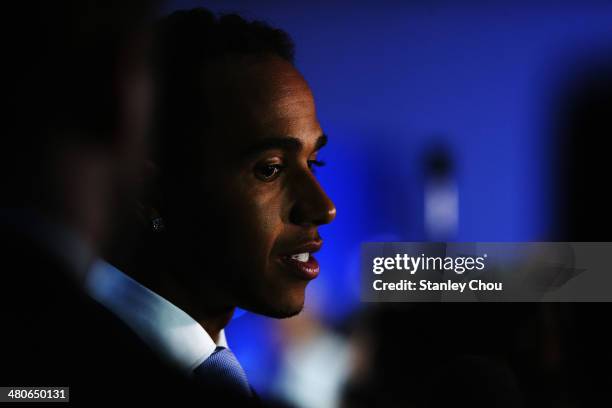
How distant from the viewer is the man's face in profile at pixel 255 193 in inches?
56.5

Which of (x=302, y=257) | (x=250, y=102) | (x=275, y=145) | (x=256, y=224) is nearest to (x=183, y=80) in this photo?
(x=250, y=102)

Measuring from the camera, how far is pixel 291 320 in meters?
1.72

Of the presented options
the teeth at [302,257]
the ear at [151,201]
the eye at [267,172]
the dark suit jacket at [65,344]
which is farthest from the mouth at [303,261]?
the dark suit jacket at [65,344]

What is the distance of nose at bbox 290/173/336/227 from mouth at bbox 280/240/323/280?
0.25 feet

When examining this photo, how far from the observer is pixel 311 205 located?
4.77 feet

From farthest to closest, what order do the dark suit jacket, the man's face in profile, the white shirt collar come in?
the man's face in profile < the white shirt collar < the dark suit jacket

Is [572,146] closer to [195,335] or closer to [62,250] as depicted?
[195,335]

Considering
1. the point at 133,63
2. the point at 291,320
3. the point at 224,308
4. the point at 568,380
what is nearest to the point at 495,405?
the point at 568,380

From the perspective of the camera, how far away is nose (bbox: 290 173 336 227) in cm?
145

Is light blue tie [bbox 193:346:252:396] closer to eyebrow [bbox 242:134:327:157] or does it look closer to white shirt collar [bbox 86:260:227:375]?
white shirt collar [bbox 86:260:227:375]

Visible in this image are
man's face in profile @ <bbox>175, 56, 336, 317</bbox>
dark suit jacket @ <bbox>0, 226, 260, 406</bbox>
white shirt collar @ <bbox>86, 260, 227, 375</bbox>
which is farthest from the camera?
man's face in profile @ <bbox>175, 56, 336, 317</bbox>

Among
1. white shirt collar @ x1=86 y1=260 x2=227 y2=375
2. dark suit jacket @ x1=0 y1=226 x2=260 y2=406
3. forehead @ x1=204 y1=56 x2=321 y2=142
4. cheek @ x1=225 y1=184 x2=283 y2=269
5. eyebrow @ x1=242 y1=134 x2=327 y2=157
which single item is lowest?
dark suit jacket @ x1=0 y1=226 x2=260 y2=406

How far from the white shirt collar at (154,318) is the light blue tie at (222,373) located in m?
0.02

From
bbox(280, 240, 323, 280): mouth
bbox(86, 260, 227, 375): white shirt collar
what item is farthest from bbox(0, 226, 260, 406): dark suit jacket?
bbox(280, 240, 323, 280): mouth
